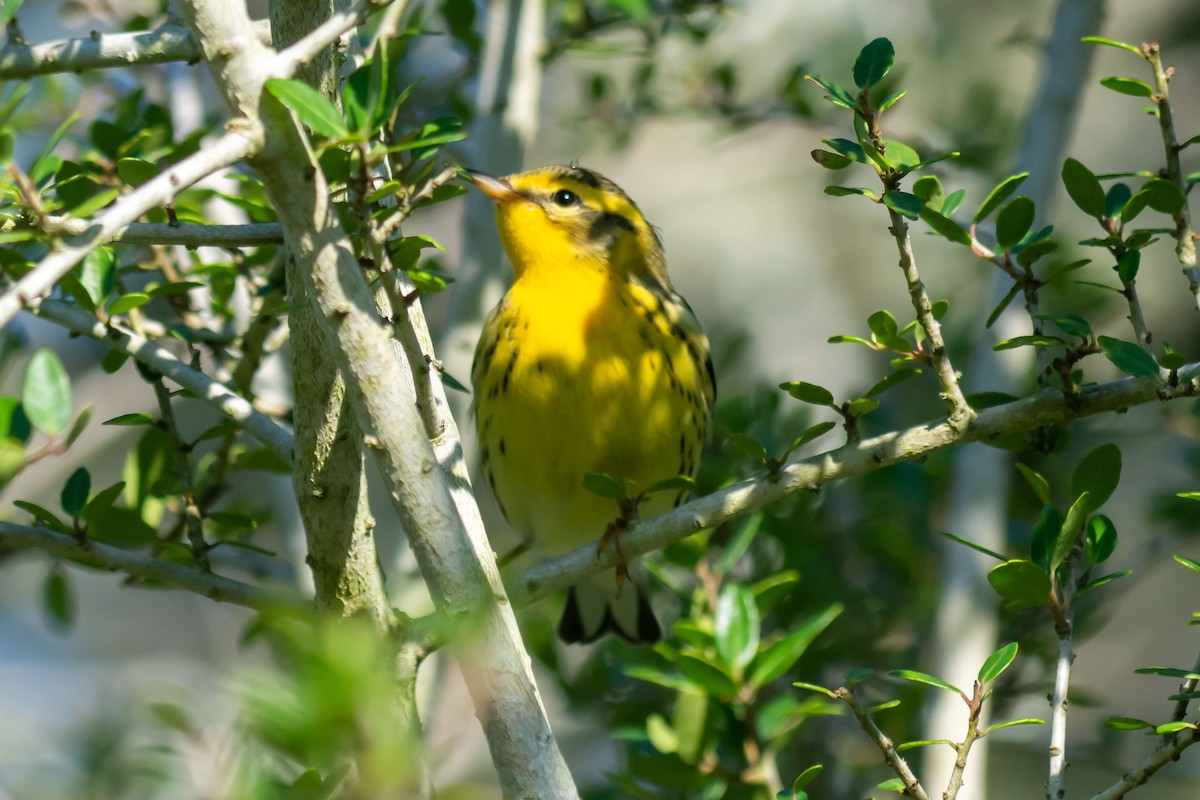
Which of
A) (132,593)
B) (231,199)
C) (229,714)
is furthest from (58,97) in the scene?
(132,593)

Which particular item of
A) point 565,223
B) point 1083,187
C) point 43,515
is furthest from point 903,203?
point 565,223

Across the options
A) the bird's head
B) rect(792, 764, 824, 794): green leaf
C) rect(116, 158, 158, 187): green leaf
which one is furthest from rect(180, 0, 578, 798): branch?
the bird's head

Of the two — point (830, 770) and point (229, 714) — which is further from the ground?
point (229, 714)

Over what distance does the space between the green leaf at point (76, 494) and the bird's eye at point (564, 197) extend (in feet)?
7.53

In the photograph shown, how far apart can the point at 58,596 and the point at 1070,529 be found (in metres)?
2.66

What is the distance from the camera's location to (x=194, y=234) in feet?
7.48

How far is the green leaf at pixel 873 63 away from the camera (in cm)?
233

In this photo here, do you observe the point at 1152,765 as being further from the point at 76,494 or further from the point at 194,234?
the point at 76,494

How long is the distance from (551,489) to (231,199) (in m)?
1.79

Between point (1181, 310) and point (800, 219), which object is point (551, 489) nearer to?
point (1181, 310)

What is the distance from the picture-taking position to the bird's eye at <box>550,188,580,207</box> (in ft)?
15.5

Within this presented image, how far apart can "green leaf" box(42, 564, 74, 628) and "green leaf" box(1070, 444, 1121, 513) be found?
2667 millimetres

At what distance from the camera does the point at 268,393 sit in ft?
14.2

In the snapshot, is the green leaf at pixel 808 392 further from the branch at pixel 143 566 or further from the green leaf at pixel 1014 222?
the branch at pixel 143 566
